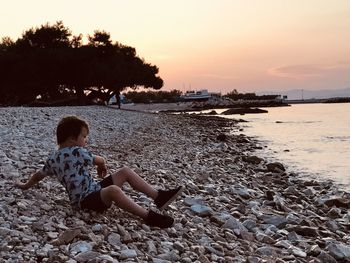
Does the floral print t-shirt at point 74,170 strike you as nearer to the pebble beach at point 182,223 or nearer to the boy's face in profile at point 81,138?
the boy's face in profile at point 81,138

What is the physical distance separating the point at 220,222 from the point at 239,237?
507 mm

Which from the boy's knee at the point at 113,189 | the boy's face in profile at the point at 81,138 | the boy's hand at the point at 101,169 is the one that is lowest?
the boy's knee at the point at 113,189

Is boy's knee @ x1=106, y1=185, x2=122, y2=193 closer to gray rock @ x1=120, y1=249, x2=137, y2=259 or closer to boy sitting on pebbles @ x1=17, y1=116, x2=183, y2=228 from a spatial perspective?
boy sitting on pebbles @ x1=17, y1=116, x2=183, y2=228

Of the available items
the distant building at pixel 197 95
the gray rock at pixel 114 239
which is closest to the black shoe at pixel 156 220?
the gray rock at pixel 114 239

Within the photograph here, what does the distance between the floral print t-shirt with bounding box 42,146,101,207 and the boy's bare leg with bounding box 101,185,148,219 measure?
222 mm

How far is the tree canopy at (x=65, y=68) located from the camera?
49125 millimetres

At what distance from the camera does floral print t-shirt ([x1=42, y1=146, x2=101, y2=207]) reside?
5.82 m

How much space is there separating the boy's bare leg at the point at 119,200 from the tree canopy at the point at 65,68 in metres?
43.5

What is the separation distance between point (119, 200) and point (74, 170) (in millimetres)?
665

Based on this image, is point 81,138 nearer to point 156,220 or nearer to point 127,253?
point 156,220

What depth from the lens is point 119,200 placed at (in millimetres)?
5754

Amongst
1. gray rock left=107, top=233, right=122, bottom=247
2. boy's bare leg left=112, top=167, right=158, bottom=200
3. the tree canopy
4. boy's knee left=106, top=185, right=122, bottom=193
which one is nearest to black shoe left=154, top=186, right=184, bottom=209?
boy's bare leg left=112, top=167, right=158, bottom=200

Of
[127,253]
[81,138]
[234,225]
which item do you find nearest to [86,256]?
[127,253]

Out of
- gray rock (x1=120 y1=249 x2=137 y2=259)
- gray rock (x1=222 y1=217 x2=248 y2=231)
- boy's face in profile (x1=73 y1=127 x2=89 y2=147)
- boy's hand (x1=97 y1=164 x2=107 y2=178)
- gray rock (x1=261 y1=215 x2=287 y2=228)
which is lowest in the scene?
gray rock (x1=261 y1=215 x2=287 y2=228)
